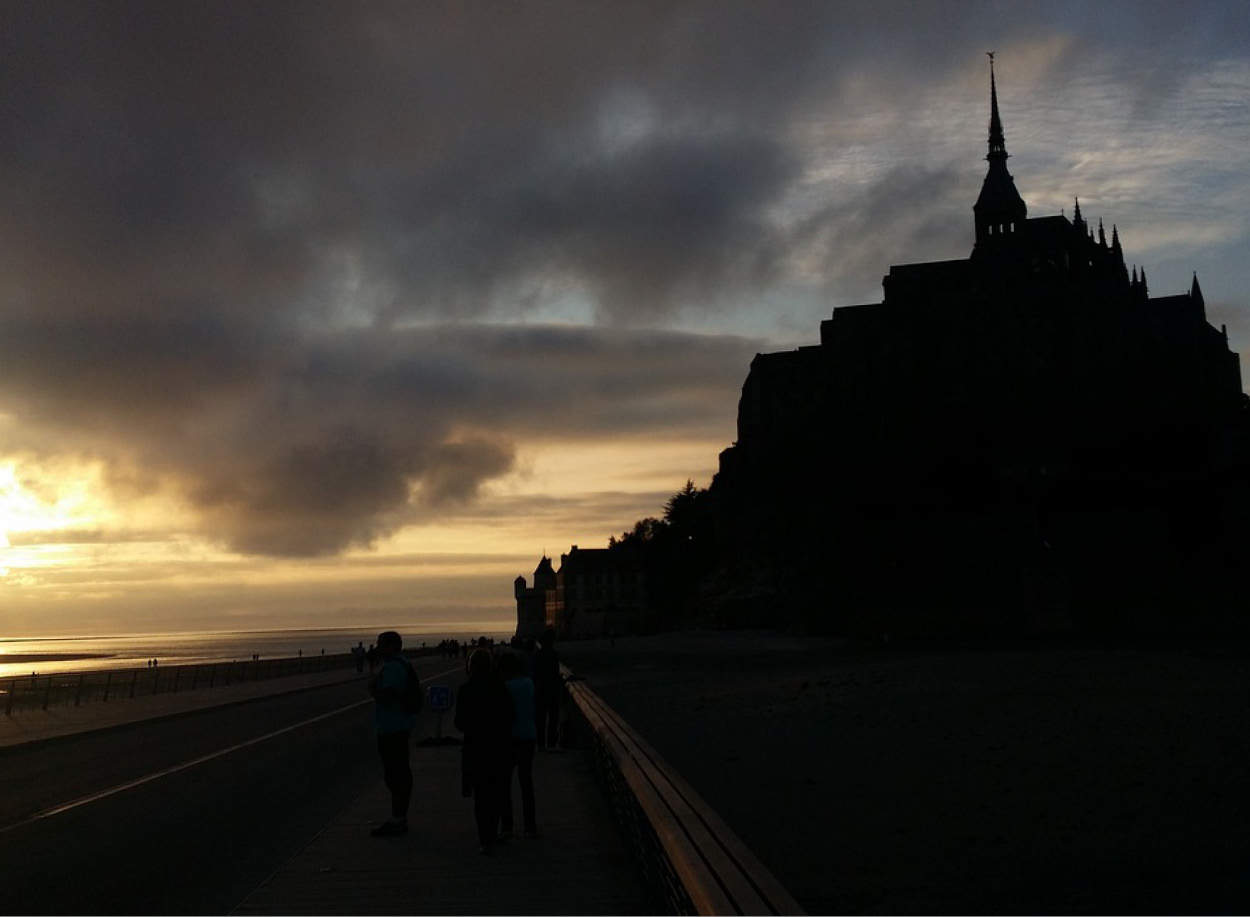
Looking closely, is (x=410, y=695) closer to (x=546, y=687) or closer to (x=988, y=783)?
(x=988, y=783)

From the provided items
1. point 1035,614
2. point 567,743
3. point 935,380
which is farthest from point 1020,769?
point 935,380

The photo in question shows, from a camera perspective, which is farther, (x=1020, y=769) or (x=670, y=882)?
(x=1020, y=769)

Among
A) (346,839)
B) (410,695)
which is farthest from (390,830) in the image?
(410,695)

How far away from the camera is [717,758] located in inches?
762

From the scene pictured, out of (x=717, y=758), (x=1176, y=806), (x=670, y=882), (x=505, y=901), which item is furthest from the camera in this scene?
(x=717, y=758)

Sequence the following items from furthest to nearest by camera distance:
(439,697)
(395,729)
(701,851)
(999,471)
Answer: (999,471), (439,697), (395,729), (701,851)

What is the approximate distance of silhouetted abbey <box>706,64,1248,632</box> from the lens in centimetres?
7119

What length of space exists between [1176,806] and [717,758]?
24.8 feet

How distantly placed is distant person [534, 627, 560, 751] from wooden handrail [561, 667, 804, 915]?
827 centimetres

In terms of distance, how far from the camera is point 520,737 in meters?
11.9

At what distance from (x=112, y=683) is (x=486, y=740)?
1881 inches

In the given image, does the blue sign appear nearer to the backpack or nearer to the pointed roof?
the backpack

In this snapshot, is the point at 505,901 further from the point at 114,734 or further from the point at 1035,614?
the point at 1035,614

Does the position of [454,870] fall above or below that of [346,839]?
below
